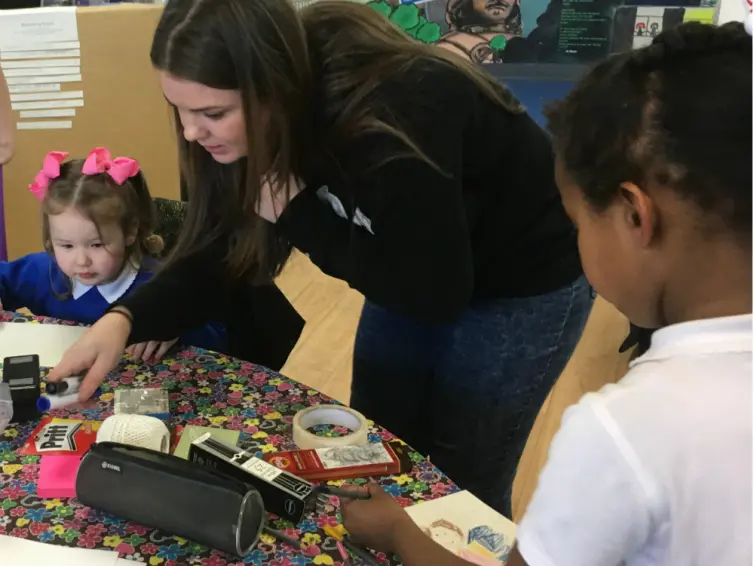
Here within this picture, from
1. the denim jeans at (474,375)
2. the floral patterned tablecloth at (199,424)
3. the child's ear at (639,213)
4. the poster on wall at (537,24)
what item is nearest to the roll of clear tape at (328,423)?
the floral patterned tablecloth at (199,424)

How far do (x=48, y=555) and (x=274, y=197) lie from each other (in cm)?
52

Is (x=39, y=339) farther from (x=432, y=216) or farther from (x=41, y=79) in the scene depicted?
(x=41, y=79)

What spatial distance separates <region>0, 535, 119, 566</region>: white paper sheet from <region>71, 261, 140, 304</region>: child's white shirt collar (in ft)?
2.33

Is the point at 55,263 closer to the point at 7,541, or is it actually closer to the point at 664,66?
the point at 7,541

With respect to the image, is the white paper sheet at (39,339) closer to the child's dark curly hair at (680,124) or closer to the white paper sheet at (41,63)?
the child's dark curly hair at (680,124)

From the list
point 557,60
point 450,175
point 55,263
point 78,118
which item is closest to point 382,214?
point 450,175

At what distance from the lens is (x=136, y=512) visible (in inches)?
31.4

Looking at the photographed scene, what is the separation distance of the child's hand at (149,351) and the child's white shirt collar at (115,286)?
0.32m

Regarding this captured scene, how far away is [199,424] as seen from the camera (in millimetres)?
981

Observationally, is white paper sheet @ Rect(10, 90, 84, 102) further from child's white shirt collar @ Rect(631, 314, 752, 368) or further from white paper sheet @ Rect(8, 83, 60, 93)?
child's white shirt collar @ Rect(631, 314, 752, 368)

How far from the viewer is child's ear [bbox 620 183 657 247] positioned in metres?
0.54

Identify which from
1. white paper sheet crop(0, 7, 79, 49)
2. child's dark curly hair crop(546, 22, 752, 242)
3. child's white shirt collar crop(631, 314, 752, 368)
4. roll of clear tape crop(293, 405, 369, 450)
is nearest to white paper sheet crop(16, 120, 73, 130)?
white paper sheet crop(0, 7, 79, 49)

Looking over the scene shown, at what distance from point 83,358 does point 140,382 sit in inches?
3.3

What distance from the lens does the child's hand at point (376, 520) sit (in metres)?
0.76
